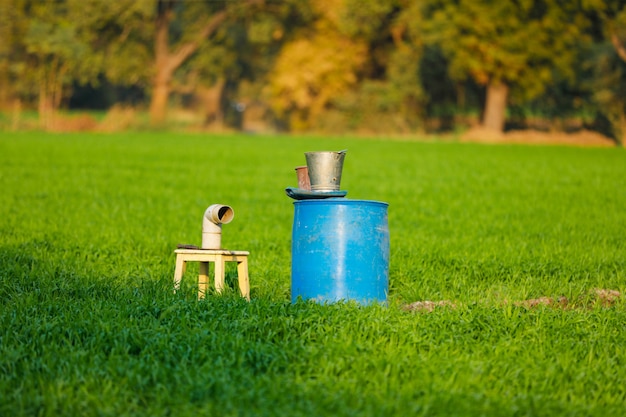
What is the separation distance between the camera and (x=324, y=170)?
693 cm

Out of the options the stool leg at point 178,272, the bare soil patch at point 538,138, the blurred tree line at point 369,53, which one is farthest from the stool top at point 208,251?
the blurred tree line at point 369,53

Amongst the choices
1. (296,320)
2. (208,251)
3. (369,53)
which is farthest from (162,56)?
(296,320)

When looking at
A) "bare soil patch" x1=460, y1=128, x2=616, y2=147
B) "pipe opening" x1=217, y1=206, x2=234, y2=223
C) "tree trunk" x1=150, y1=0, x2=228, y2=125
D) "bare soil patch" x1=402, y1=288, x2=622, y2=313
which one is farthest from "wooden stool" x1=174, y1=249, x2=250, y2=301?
"tree trunk" x1=150, y1=0, x2=228, y2=125

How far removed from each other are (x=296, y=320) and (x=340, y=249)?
2.69 feet

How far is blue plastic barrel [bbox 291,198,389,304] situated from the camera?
6.64 meters

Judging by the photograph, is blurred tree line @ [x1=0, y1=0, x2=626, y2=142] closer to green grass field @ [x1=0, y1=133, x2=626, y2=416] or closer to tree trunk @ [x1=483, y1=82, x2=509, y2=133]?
tree trunk @ [x1=483, y1=82, x2=509, y2=133]

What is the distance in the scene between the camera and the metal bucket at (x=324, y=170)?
22.6 ft

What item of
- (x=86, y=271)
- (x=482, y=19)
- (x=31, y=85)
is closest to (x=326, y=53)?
(x=482, y=19)

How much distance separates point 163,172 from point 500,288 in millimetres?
14124

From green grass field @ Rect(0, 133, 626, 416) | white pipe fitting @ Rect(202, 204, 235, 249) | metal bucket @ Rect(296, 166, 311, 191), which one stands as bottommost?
green grass field @ Rect(0, 133, 626, 416)

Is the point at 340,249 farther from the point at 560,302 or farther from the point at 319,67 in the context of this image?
the point at 319,67

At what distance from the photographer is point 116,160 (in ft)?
76.6

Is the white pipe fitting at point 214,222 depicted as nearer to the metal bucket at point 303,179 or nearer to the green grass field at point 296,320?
the green grass field at point 296,320

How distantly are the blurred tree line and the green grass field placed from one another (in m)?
26.6
